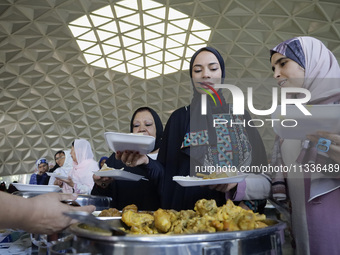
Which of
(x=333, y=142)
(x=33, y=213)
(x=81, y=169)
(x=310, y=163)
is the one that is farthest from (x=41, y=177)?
(x=333, y=142)

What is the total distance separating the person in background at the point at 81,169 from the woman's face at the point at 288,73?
4208mm

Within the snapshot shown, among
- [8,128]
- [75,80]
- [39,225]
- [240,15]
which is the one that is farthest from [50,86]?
[39,225]

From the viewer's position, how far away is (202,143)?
8.24ft

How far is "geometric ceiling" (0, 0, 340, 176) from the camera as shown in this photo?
41.8 feet

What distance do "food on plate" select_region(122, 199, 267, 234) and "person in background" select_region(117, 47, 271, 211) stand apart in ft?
2.74

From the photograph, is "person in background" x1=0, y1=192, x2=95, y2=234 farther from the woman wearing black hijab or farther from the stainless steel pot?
the woman wearing black hijab

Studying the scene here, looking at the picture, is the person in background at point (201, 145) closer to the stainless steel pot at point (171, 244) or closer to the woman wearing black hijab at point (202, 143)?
the woman wearing black hijab at point (202, 143)

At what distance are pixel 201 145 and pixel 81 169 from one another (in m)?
4.30

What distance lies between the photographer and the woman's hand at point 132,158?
2451mm

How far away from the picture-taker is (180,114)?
2920mm

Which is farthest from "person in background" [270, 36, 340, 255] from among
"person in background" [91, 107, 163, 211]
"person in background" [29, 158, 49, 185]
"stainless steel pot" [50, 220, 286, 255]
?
"person in background" [29, 158, 49, 185]

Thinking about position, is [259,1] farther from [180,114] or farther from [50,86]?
[50,86]

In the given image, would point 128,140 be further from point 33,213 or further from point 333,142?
point 333,142

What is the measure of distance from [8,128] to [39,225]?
2343 centimetres
